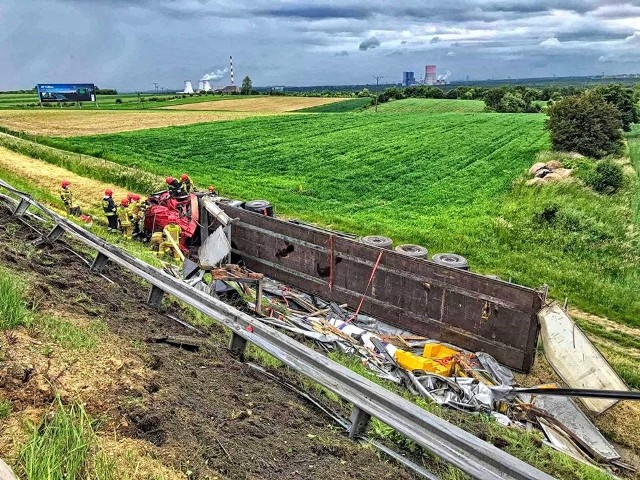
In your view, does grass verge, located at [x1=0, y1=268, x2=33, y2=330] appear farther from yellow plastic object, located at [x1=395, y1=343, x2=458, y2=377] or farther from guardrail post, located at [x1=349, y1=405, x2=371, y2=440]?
yellow plastic object, located at [x1=395, y1=343, x2=458, y2=377]

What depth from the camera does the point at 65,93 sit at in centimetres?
6781

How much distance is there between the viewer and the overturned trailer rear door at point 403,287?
8477mm

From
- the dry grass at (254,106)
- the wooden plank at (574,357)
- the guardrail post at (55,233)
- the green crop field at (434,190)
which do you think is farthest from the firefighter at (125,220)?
the dry grass at (254,106)

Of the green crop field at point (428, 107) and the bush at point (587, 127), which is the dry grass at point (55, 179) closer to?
the bush at point (587, 127)

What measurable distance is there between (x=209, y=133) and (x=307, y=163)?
1587 centimetres

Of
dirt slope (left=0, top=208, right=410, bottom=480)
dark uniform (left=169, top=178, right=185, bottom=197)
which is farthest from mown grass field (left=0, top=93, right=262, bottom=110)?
dirt slope (left=0, top=208, right=410, bottom=480)

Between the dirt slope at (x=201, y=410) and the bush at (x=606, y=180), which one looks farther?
the bush at (x=606, y=180)

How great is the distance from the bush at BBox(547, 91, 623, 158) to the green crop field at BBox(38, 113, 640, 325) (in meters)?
1.97

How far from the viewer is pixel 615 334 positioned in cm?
958

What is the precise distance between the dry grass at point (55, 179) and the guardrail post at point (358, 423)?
48.8 ft

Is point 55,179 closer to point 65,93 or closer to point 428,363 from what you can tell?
point 428,363

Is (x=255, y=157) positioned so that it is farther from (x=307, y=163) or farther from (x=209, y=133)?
(x=209, y=133)

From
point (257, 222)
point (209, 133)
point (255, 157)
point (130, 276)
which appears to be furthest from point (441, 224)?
point (209, 133)

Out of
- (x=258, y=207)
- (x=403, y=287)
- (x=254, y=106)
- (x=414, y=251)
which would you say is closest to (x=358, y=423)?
(x=403, y=287)
